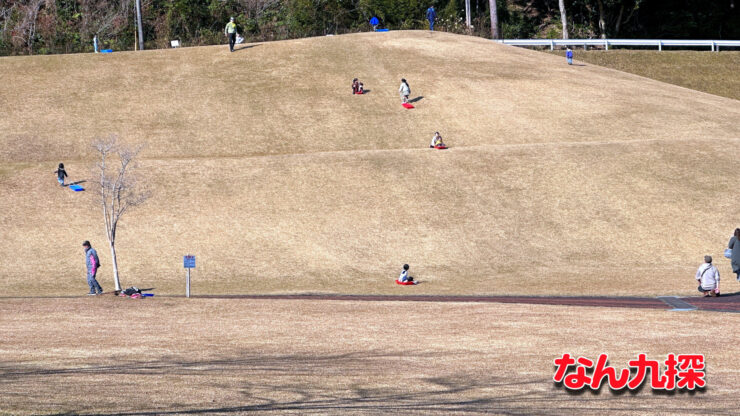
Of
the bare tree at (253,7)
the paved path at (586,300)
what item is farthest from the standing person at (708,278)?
the bare tree at (253,7)

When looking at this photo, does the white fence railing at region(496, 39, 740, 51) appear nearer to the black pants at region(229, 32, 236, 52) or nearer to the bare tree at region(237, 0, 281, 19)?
the black pants at region(229, 32, 236, 52)

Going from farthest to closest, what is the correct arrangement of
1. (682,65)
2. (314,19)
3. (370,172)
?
(314,19) → (682,65) → (370,172)

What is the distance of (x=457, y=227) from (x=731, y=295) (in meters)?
14.3

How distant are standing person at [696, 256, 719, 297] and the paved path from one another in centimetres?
36

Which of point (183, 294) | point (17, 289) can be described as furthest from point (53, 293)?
point (183, 294)

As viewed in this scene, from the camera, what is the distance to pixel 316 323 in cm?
2227

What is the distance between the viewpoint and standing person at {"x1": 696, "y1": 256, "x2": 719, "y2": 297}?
26675 mm

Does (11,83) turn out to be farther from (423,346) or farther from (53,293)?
(423,346)

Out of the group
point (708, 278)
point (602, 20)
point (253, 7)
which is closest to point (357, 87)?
point (708, 278)

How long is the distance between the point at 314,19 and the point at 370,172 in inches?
1805

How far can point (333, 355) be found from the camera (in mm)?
17719

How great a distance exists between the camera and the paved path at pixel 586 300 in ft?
83.0

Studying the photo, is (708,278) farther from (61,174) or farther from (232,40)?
(232,40)

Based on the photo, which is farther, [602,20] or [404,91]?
[602,20]
